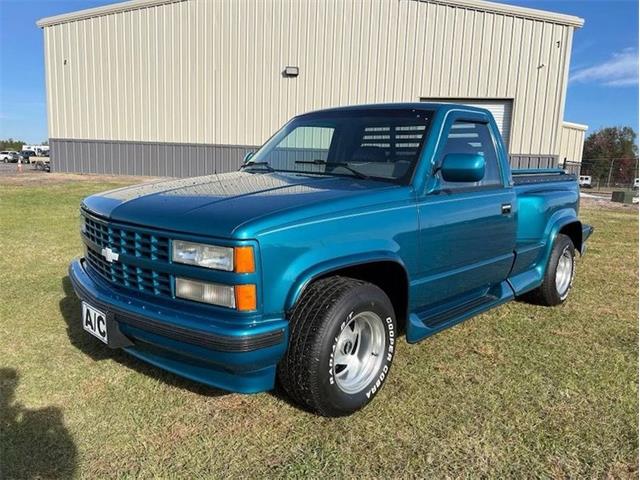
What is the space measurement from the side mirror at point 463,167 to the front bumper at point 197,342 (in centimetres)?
150

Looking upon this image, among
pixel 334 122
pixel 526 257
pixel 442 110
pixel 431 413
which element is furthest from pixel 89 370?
pixel 526 257

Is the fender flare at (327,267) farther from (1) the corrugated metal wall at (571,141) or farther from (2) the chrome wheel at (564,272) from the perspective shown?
(1) the corrugated metal wall at (571,141)

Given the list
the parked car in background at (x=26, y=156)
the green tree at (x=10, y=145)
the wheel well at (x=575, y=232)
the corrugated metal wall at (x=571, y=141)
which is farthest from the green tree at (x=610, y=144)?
the green tree at (x=10, y=145)

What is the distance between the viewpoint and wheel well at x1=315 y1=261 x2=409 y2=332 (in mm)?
2992

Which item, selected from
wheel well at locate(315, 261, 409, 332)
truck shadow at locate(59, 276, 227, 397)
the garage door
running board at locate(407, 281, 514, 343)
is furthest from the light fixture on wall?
wheel well at locate(315, 261, 409, 332)

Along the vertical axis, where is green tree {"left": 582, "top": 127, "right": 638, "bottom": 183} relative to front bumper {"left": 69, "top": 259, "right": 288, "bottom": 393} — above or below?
above

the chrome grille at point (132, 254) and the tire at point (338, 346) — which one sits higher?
the chrome grille at point (132, 254)

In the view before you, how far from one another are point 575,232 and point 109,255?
463cm

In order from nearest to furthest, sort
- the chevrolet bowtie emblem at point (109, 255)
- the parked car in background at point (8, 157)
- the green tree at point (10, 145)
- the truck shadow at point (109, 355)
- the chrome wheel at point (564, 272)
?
the chevrolet bowtie emblem at point (109, 255), the truck shadow at point (109, 355), the chrome wheel at point (564, 272), the parked car in background at point (8, 157), the green tree at point (10, 145)

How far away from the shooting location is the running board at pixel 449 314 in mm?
3211

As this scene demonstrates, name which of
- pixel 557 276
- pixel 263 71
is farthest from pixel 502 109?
pixel 557 276

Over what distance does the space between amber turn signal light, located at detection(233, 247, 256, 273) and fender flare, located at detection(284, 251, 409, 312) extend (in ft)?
0.85

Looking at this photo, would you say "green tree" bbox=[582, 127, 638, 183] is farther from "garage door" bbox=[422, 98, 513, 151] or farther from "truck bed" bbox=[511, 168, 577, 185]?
"truck bed" bbox=[511, 168, 577, 185]

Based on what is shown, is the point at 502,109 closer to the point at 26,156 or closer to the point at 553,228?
the point at 553,228
